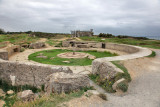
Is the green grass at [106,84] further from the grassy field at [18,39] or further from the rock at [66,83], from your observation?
the grassy field at [18,39]

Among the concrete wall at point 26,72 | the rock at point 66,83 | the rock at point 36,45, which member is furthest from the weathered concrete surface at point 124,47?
the rock at point 36,45

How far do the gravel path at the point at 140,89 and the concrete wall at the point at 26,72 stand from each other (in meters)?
2.98

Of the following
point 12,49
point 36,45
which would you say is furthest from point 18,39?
point 12,49

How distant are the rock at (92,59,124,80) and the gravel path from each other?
0.99 meters

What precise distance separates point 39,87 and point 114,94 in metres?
4.14

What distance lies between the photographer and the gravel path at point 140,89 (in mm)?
4367

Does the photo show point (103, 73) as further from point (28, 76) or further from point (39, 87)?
point (28, 76)

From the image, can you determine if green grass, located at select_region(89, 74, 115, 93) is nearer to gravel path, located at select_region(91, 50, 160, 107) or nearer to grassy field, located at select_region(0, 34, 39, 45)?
gravel path, located at select_region(91, 50, 160, 107)

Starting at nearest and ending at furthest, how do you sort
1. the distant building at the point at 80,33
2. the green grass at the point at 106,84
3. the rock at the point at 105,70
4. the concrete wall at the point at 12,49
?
the green grass at the point at 106,84, the rock at the point at 105,70, the concrete wall at the point at 12,49, the distant building at the point at 80,33

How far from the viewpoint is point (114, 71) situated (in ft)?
20.6

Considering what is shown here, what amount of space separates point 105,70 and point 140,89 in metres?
2.13

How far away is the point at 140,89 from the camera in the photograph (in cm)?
546

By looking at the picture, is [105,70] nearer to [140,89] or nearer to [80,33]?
[140,89]

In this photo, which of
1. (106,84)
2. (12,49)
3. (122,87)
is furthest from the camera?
(12,49)
